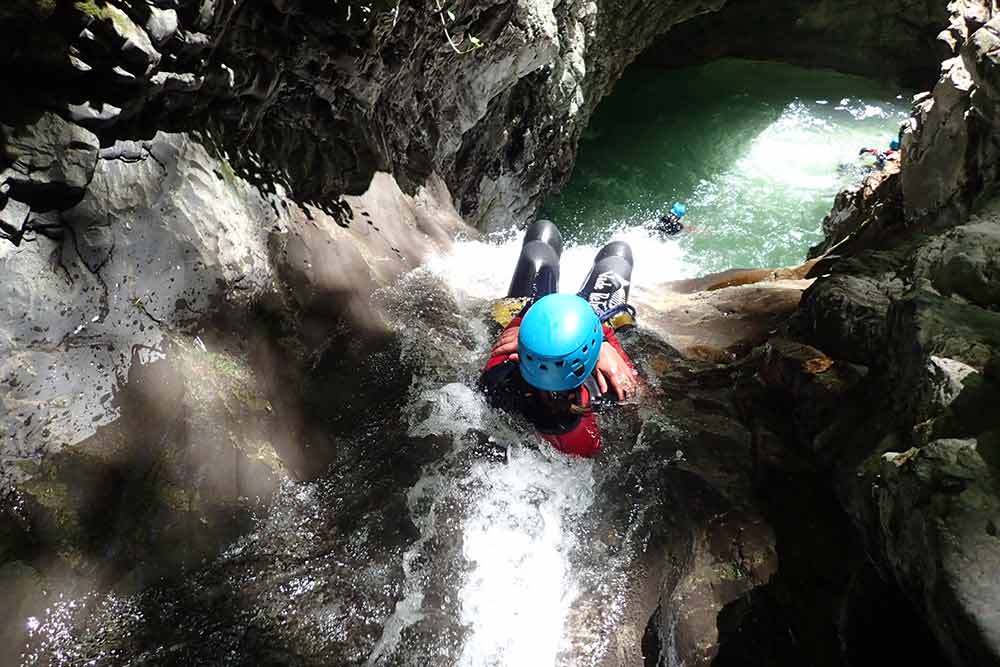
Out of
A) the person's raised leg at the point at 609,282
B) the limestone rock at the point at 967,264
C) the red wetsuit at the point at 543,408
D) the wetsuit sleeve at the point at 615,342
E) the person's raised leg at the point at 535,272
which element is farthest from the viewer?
the person's raised leg at the point at 535,272

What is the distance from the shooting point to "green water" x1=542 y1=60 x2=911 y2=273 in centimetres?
1006

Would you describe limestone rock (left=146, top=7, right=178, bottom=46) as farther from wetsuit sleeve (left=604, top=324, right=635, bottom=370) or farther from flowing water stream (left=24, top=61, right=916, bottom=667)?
wetsuit sleeve (left=604, top=324, right=635, bottom=370)

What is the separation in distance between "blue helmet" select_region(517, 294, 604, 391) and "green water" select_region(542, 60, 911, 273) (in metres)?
6.50

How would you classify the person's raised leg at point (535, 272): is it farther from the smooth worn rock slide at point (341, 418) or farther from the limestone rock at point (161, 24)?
the limestone rock at point (161, 24)

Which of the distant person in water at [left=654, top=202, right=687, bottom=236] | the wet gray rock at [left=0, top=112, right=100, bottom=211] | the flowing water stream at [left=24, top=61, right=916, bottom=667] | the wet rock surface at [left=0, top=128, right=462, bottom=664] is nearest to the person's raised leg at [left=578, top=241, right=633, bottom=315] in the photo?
the flowing water stream at [left=24, top=61, right=916, bottom=667]

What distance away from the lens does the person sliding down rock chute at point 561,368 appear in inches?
137

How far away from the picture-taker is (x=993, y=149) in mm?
3918

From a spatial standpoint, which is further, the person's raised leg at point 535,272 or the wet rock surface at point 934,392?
the person's raised leg at point 535,272

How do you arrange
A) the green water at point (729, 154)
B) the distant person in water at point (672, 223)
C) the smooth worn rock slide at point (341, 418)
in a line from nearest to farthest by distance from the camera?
the smooth worn rock slide at point (341, 418) < the distant person in water at point (672, 223) < the green water at point (729, 154)

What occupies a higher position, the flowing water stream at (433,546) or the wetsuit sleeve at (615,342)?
the wetsuit sleeve at (615,342)

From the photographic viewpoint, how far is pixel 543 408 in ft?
12.4

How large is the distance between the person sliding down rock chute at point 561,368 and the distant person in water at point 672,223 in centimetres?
526

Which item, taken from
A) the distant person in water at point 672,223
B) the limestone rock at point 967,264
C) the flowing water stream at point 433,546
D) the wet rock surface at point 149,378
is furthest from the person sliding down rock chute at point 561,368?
the distant person in water at point 672,223

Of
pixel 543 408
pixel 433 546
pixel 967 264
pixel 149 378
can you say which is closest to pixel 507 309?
pixel 543 408
